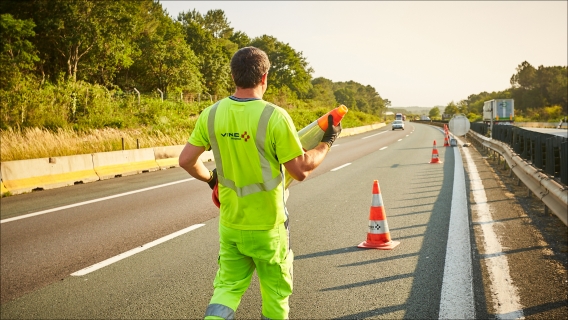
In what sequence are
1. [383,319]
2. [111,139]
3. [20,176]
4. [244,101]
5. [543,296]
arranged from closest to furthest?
[244,101], [383,319], [543,296], [20,176], [111,139]

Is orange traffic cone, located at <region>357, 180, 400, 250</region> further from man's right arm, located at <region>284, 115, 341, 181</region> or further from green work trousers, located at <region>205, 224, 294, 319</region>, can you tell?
green work trousers, located at <region>205, 224, 294, 319</region>

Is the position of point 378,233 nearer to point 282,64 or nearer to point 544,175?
point 544,175

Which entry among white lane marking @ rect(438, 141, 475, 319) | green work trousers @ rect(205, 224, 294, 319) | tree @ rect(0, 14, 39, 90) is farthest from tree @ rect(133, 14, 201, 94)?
green work trousers @ rect(205, 224, 294, 319)

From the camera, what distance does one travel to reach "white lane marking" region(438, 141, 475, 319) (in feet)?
13.1

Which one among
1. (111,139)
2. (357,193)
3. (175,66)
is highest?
(175,66)

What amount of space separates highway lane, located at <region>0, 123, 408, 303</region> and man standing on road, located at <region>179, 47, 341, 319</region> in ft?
9.87

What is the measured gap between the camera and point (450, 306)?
4.06 m

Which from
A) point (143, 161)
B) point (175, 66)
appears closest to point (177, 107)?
point (175, 66)

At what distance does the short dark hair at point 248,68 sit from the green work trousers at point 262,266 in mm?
841

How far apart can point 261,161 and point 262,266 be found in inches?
23.8

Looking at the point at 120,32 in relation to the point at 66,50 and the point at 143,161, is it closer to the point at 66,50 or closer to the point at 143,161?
the point at 66,50

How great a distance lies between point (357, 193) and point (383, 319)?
692 centimetres

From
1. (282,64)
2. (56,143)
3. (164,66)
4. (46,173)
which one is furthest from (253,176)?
(282,64)

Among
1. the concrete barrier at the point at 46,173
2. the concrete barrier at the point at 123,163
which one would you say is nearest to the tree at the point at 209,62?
the concrete barrier at the point at 123,163
